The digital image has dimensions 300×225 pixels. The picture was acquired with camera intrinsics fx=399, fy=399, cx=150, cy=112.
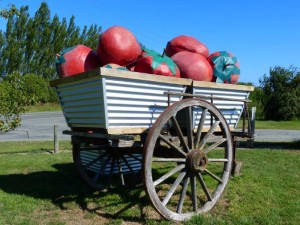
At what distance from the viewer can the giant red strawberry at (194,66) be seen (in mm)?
5238

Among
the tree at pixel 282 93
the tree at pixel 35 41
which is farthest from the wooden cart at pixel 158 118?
the tree at pixel 35 41

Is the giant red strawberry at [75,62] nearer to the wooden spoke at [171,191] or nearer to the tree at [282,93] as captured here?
the wooden spoke at [171,191]

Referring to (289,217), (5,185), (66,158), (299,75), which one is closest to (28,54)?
(299,75)

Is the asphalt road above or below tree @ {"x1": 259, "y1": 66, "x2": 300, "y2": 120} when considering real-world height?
below

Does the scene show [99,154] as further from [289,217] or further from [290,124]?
[290,124]

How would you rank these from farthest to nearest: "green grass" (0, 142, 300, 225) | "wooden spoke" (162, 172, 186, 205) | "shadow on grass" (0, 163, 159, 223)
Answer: "shadow on grass" (0, 163, 159, 223) → "green grass" (0, 142, 300, 225) → "wooden spoke" (162, 172, 186, 205)

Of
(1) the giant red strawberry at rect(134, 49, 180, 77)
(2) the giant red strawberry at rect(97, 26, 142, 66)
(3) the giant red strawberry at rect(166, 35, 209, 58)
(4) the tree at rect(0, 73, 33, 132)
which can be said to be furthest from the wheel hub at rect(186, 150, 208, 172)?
(4) the tree at rect(0, 73, 33, 132)

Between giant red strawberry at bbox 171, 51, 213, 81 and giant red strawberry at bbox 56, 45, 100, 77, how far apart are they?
43.5 inches

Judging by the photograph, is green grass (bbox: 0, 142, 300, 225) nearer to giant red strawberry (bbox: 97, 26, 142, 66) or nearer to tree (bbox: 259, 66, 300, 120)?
giant red strawberry (bbox: 97, 26, 142, 66)

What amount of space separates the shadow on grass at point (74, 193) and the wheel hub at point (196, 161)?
866 mm

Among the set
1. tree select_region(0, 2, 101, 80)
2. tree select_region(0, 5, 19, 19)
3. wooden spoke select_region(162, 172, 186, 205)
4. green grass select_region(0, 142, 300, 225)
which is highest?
tree select_region(0, 2, 101, 80)

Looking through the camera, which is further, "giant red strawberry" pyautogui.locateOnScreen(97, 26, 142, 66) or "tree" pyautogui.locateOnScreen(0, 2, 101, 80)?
"tree" pyautogui.locateOnScreen(0, 2, 101, 80)

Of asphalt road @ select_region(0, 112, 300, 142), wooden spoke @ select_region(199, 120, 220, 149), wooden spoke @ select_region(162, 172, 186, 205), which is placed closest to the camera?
wooden spoke @ select_region(162, 172, 186, 205)

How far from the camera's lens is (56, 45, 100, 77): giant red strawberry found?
16.6ft
